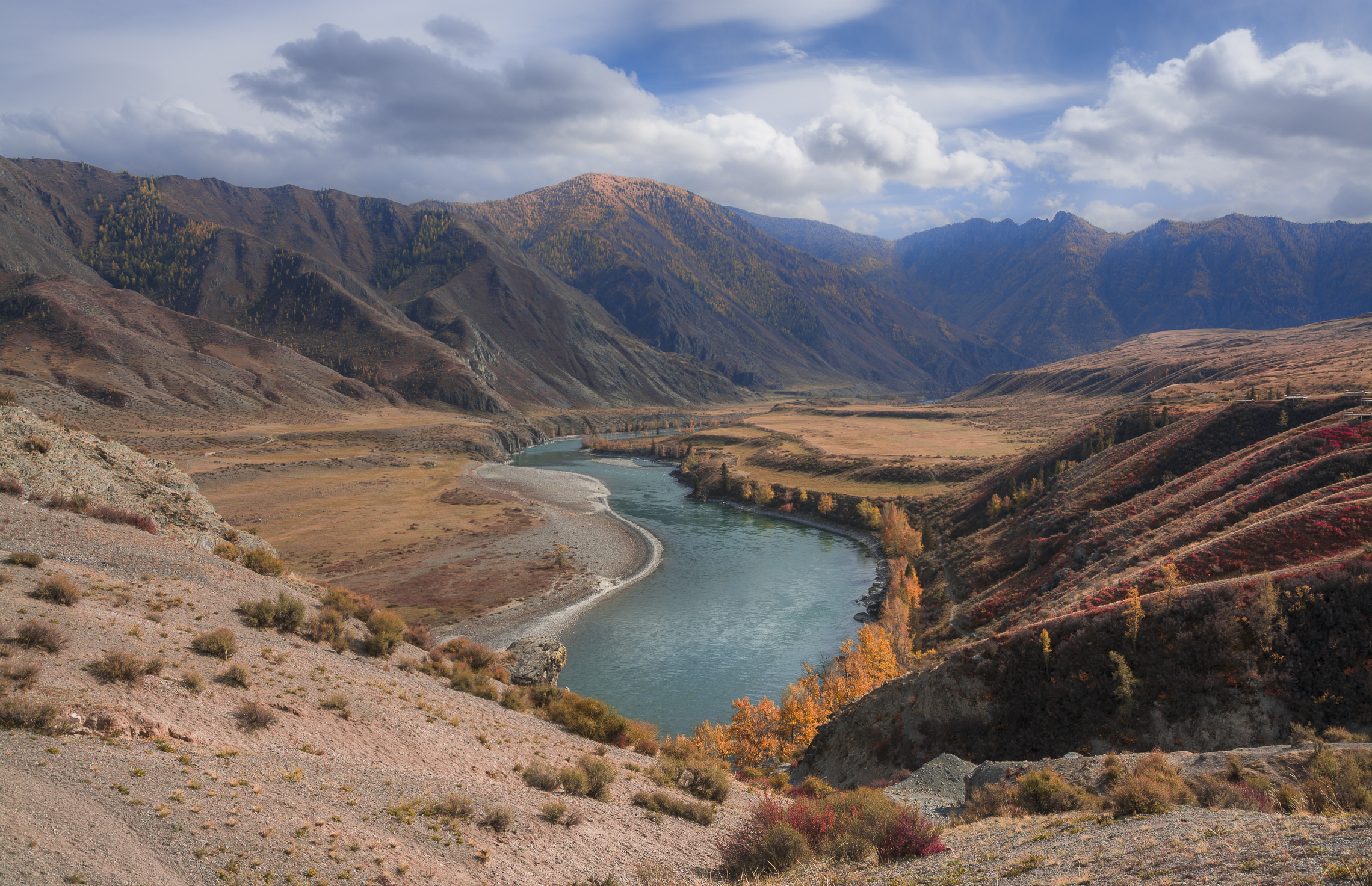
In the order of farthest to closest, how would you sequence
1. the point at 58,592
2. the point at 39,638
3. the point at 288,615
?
the point at 288,615
the point at 58,592
the point at 39,638

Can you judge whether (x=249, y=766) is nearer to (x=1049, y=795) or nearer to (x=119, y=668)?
(x=119, y=668)

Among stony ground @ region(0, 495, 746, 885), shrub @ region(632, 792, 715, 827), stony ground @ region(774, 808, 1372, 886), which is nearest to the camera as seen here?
stony ground @ region(774, 808, 1372, 886)

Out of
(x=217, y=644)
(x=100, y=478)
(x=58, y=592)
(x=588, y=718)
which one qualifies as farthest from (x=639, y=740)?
(x=100, y=478)

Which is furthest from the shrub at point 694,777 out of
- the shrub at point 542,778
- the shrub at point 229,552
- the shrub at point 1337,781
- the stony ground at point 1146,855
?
the shrub at point 229,552

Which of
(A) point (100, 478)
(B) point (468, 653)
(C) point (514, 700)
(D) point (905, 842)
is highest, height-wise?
(A) point (100, 478)

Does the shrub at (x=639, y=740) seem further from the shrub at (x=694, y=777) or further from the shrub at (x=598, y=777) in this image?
the shrub at (x=598, y=777)

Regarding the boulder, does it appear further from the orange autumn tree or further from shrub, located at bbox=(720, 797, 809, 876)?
shrub, located at bbox=(720, 797, 809, 876)

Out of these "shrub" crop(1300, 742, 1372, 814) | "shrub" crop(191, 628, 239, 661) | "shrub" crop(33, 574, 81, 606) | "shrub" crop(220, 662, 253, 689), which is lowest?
"shrub" crop(220, 662, 253, 689)

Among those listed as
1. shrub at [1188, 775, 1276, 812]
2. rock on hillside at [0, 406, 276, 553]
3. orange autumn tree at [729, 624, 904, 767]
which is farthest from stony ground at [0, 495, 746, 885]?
orange autumn tree at [729, 624, 904, 767]
